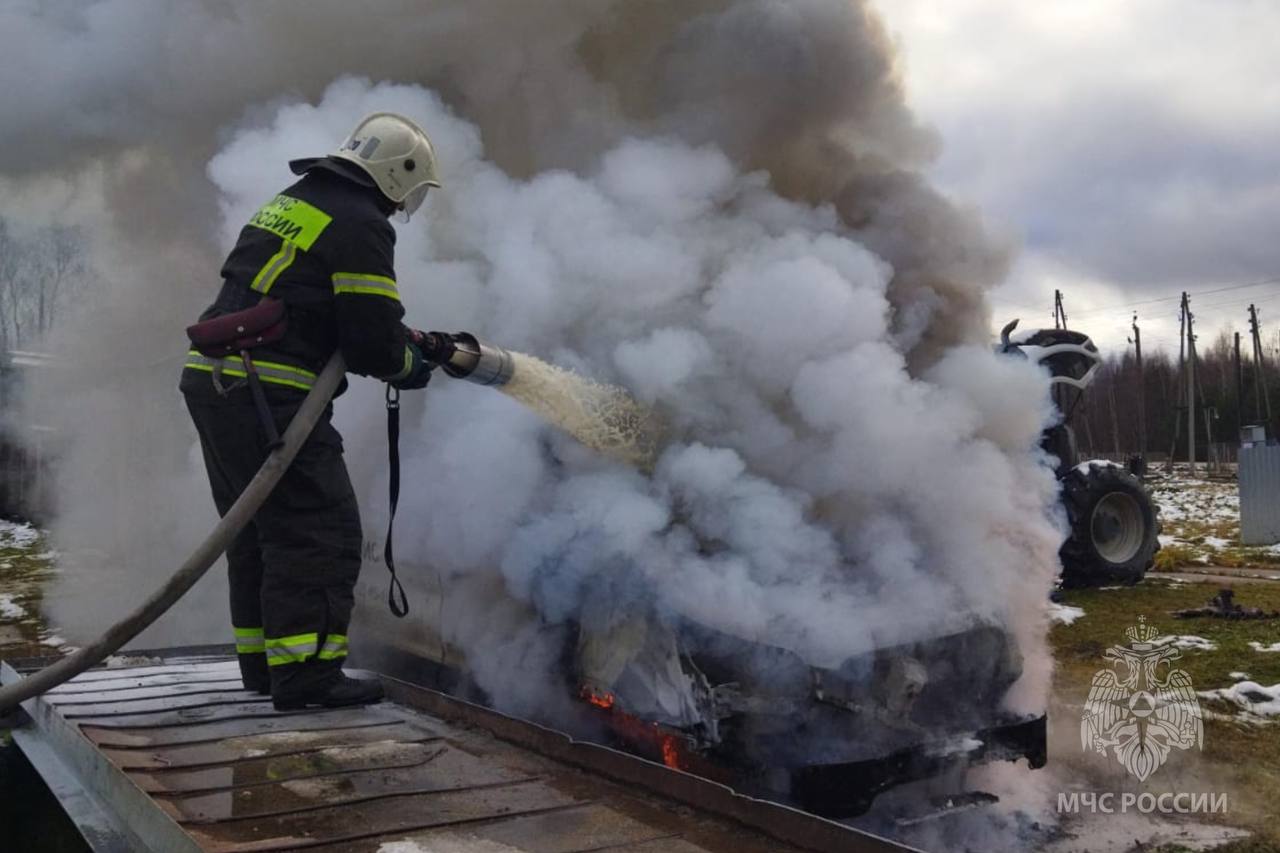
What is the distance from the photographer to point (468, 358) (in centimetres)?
358

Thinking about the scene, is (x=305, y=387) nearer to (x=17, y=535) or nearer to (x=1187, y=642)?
(x=1187, y=642)

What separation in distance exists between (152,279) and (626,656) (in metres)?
4.59

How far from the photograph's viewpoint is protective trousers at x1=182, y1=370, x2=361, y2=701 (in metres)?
3.12

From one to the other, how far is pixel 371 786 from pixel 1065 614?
6.38 meters

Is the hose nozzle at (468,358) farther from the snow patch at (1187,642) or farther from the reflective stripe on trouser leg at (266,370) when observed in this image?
the snow patch at (1187,642)

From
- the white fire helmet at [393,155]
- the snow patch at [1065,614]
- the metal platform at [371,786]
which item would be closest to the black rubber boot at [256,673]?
the metal platform at [371,786]

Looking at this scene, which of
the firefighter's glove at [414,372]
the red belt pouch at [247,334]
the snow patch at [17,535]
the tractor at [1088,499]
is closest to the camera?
the red belt pouch at [247,334]

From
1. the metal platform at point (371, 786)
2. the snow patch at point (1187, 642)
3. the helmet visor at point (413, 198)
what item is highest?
the helmet visor at point (413, 198)

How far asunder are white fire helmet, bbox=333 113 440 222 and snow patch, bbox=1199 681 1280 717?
14.5 feet

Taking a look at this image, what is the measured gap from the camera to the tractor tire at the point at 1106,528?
8766 mm

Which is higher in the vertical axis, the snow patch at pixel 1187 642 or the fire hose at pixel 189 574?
the fire hose at pixel 189 574

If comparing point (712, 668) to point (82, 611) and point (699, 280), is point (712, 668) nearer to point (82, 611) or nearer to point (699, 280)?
point (699, 280)

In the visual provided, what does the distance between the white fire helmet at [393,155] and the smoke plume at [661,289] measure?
0.85 meters

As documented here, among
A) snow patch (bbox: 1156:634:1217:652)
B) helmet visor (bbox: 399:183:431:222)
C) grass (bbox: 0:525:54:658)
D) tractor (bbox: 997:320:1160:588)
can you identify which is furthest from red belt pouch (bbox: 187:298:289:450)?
tractor (bbox: 997:320:1160:588)
